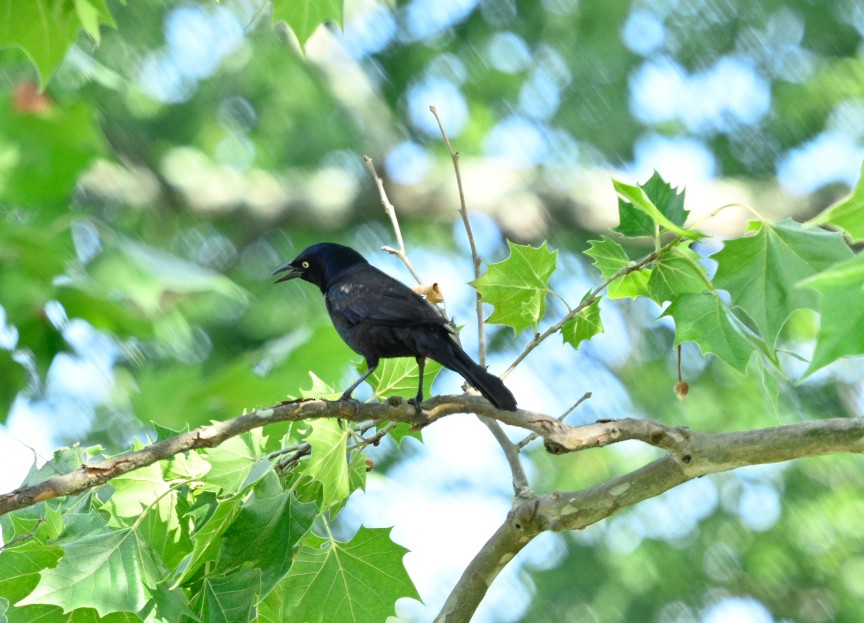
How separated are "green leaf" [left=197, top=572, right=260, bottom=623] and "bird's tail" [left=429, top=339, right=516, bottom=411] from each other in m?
0.45

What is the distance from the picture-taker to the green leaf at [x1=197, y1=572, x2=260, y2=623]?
1.45 meters

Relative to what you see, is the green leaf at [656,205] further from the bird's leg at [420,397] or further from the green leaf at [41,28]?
the green leaf at [41,28]

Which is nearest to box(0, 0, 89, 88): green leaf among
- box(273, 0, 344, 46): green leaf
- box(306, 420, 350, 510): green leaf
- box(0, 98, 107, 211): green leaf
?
box(273, 0, 344, 46): green leaf

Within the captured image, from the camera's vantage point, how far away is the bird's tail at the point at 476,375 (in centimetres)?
161

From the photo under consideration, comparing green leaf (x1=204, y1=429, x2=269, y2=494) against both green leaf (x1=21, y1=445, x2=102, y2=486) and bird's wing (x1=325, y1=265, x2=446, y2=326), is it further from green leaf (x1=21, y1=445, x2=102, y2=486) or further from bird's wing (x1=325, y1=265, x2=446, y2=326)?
bird's wing (x1=325, y1=265, x2=446, y2=326)

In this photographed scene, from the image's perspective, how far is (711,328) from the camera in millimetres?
1551

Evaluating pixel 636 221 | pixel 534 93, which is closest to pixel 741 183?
pixel 534 93

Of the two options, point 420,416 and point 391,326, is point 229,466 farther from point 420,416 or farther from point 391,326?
point 391,326

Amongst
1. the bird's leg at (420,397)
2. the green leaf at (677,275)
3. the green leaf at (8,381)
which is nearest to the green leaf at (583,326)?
the green leaf at (677,275)

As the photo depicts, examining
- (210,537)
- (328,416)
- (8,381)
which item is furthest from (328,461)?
(8,381)

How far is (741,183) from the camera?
5336 millimetres

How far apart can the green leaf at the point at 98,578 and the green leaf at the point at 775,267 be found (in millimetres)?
940

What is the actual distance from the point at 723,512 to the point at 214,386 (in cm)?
292

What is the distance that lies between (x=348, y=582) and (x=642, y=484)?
0.50 metres
